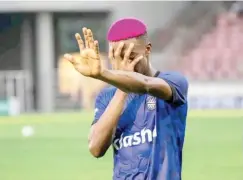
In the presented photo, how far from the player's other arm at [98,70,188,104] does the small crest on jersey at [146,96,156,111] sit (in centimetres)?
10

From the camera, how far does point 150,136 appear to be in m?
4.54

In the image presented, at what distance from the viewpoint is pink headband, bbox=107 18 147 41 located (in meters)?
4.33

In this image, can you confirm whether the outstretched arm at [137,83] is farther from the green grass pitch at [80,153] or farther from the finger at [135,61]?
the green grass pitch at [80,153]

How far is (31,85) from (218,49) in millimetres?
7461

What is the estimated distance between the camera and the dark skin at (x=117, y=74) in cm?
390

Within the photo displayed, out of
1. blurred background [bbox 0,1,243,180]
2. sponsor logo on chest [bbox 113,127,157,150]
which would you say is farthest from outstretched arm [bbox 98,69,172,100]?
blurred background [bbox 0,1,243,180]

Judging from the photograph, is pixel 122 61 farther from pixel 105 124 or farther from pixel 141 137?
pixel 141 137

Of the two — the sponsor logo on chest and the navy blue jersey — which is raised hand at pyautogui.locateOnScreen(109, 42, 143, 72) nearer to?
the navy blue jersey

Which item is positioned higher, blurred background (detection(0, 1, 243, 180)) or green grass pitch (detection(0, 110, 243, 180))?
blurred background (detection(0, 1, 243, 180))

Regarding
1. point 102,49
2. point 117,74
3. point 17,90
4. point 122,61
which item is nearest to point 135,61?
point 122,61

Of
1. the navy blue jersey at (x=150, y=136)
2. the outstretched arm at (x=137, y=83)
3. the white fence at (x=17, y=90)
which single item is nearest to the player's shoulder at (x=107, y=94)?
the navy blue jersey at (x=150, y=136)

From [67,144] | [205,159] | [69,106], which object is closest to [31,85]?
[69,106]

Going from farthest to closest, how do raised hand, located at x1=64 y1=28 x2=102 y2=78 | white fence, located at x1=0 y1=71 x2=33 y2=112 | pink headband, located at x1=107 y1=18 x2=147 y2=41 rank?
white fence, located at x1=0 y1=71 x2=33 y2=112, pink headband, located at x1=107 y1=18 x2=147 y2=41, raised hand, located at x1=64 y1=28 x2=102 y2=78

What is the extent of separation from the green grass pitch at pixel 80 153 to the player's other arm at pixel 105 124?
6929 mm
